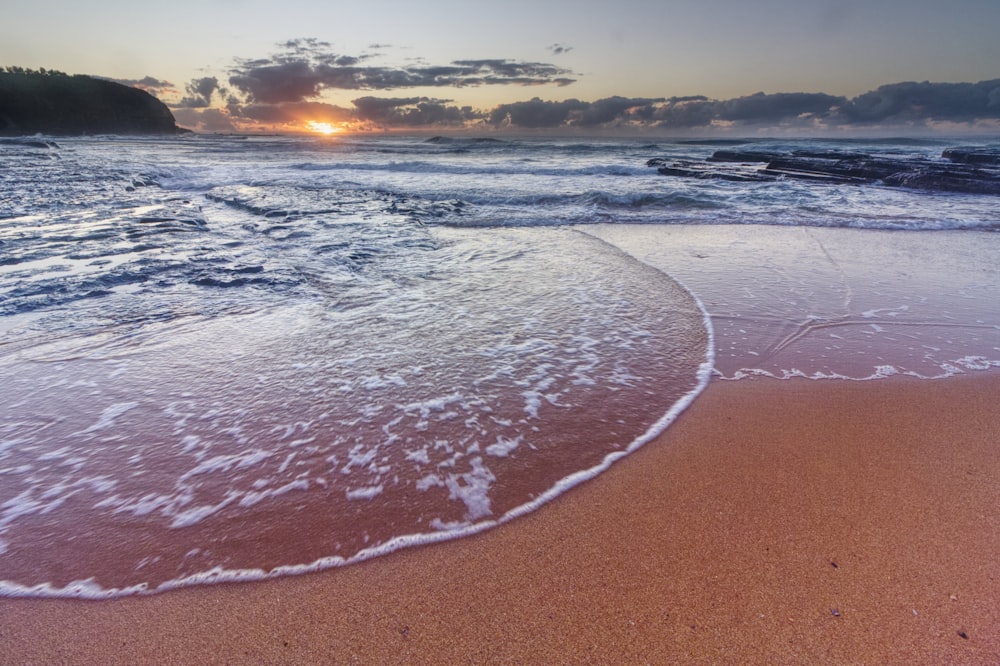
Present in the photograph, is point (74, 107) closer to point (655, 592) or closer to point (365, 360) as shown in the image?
point (365, 360)

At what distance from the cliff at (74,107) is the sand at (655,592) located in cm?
10317

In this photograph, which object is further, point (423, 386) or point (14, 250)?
point (14, 250)

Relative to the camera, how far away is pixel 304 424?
2969mm

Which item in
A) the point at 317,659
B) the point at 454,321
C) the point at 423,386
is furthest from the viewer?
the point at 454,321

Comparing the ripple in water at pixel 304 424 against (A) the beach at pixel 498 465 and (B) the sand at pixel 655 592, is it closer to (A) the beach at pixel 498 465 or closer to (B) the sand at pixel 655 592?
(A) the beach at pixel 498 465

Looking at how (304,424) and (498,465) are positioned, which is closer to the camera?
(498,465)

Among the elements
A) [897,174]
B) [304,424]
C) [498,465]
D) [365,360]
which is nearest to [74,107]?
[897,174]

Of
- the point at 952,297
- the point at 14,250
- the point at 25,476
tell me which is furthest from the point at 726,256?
the point at 14,250

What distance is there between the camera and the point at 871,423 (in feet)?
9.97

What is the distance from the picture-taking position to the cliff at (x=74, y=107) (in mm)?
80938

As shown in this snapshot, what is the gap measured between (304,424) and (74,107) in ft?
425

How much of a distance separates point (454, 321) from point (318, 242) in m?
4.32

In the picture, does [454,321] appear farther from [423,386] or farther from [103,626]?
[103,626]

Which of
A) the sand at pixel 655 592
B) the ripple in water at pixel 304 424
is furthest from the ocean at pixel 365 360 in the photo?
the sand at pixel 655 592
